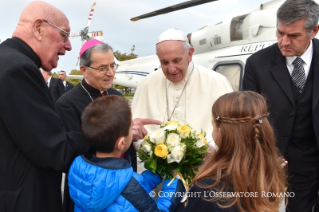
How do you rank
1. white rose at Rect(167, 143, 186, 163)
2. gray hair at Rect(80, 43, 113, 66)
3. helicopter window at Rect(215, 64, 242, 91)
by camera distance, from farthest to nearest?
helicopter window at Rect(215, 64, 242, 91) < gray hair at Rect(80, 43, 113, 66) < white rose at Rect(167, 143, 186, 163)

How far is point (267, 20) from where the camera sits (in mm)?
5398

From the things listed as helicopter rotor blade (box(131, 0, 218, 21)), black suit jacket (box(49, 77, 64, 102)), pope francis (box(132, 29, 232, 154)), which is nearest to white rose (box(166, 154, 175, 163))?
pope francis (box(132, 29, 232, 154))

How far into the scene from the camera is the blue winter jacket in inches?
60.2

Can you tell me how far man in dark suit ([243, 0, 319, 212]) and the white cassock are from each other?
1.86 ft

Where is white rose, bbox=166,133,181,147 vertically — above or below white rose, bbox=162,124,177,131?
below

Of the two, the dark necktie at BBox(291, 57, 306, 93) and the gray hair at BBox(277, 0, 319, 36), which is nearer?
the gray hair at BBox(277, 0, 319, 36)

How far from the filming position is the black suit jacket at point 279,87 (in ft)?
7.68

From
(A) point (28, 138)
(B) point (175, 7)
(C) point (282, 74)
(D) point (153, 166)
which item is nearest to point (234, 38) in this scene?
(B) point (175, 7)

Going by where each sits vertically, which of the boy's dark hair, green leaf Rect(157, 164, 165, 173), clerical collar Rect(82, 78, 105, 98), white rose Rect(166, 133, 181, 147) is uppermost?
clerical collar Rect(82, 78, 105, 98)

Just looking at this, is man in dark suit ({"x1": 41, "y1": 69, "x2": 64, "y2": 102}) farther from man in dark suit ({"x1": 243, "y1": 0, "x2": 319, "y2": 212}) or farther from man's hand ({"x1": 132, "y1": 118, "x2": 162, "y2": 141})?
man in dark suit ({"x1": 243, "y1": 0, "x2": 319, "y2": 212})

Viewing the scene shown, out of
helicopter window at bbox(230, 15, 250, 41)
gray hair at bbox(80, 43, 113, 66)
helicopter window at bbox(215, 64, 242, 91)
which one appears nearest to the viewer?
gray hair at bbox(80, 43, 113, 66)

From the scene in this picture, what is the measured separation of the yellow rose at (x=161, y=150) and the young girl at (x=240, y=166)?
11.2 inches

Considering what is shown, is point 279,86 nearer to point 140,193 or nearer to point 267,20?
point 140,193

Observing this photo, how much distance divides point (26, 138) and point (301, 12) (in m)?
2.20
